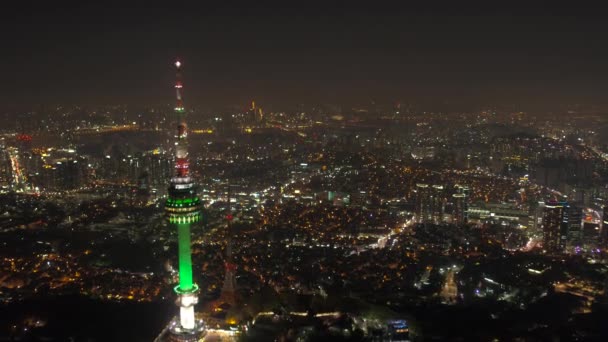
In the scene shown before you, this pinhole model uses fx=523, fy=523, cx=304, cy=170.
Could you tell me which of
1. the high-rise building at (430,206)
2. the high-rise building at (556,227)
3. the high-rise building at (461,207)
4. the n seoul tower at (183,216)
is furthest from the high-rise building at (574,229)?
the n seoul tower at (183,216)

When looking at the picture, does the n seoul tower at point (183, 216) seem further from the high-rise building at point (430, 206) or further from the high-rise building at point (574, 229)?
the high-rise building at point (574, 229)

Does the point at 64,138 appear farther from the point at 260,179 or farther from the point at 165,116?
the point at 260,179

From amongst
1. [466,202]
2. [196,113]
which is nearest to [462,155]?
[466,202]

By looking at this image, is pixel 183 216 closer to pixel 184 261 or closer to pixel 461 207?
pixel 184 261

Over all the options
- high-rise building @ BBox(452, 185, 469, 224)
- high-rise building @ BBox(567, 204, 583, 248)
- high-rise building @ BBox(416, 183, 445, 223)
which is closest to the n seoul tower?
high-rise building @ BBox(416, 183, 445, 223)

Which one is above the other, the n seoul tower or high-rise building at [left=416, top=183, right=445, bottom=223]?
the n seoul tower

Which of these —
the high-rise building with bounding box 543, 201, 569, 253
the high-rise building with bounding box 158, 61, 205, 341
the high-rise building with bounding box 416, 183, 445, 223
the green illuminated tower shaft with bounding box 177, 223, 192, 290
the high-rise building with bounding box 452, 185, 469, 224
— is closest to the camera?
the high-rise building with bounding box 158, 61, 205, 341

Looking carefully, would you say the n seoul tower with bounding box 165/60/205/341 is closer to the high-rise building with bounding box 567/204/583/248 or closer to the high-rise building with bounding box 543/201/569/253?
the high-rise building with bounding box 543/201/569/253
